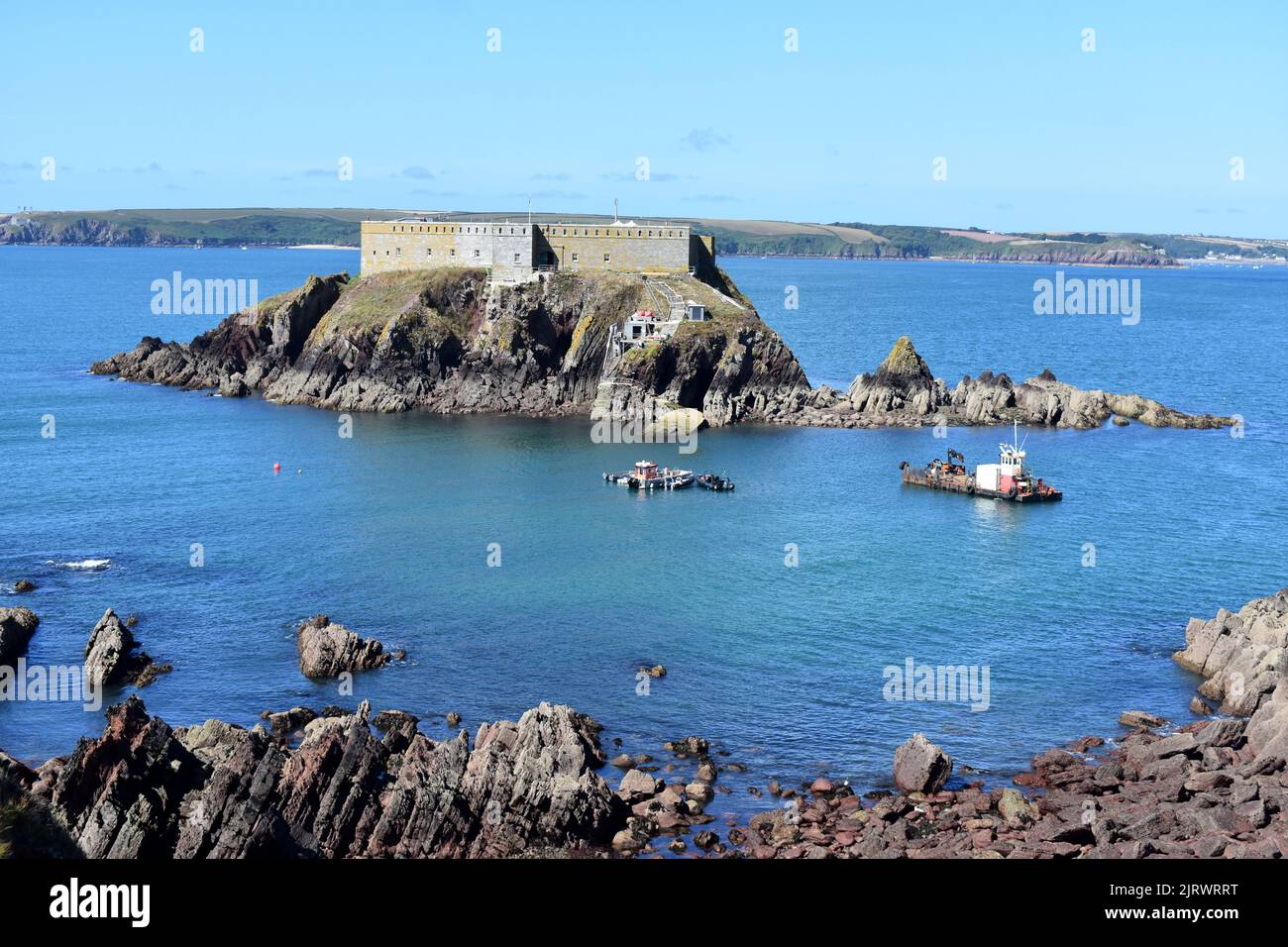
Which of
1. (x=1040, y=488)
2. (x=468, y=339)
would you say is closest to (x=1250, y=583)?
(x=1040, y=488)

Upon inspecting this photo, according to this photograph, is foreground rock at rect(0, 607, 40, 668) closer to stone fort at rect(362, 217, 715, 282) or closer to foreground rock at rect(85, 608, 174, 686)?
foreground rock at rect(85, 608, 174, 686)

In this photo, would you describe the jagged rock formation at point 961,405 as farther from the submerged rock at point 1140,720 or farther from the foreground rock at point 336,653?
the foreground rock at point 336,653

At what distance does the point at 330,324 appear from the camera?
128 m

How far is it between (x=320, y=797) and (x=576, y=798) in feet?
23.8

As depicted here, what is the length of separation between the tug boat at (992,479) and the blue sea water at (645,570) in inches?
70.7

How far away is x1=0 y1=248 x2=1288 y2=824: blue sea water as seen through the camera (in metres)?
49.1

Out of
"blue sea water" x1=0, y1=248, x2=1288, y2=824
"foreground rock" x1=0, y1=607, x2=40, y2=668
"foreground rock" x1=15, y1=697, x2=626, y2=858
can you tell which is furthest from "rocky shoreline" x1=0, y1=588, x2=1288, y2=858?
"foreground rock" x1=0, y1=607, x2=40, y2=668

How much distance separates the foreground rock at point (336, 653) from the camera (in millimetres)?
51719

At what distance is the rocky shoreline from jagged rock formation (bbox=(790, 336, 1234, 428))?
72.5 metres

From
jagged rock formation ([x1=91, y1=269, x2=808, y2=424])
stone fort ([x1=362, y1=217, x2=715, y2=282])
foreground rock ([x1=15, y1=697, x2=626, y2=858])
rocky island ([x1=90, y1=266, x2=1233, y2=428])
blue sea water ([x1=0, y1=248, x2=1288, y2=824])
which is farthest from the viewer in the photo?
stone fort ([x1=362, y1=217, x2=715, y2=282])

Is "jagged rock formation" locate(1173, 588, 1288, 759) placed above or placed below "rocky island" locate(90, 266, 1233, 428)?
below

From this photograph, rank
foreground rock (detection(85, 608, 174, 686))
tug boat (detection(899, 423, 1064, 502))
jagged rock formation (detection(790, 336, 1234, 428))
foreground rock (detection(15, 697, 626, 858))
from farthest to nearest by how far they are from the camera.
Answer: jagged rock formation (detection(790, 336, 1234, 428)), tug boat (detection(899, 423, 1064, 502)), foreground rock (detection(85, 608, 174, 686)), foreground rock (detection(15, 697, 626, 858))

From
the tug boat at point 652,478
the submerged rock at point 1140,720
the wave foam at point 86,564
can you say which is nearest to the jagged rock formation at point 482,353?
the tug boat at point 652,478

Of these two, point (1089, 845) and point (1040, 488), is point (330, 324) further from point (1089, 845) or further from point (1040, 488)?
point (1089, 845)
